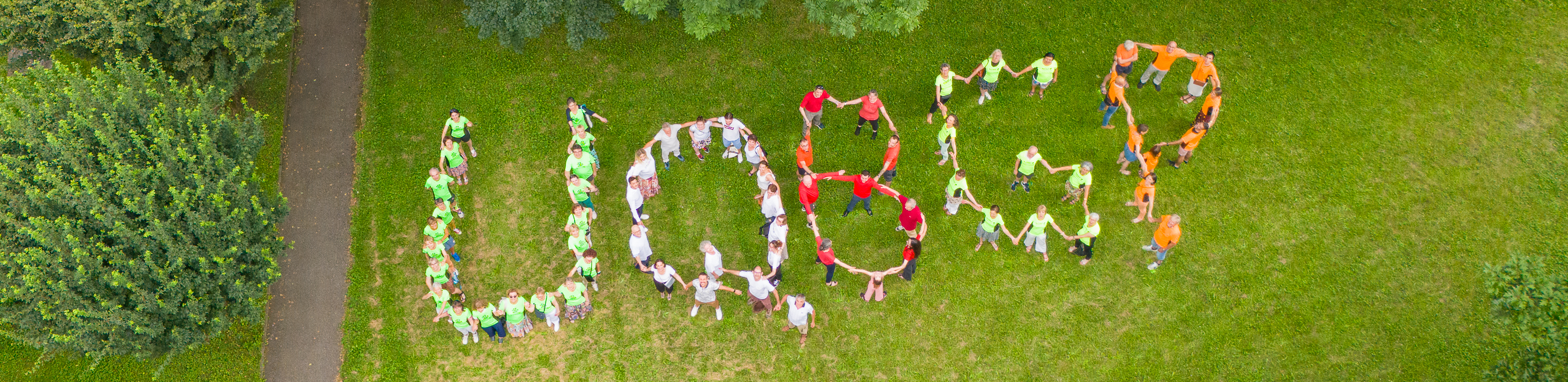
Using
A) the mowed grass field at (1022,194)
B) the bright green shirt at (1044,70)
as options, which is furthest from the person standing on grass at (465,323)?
the bright green shirt at (1044,70)

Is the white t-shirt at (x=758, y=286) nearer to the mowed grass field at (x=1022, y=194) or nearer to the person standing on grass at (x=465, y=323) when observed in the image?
the mowed grass field at (x=1022, y=194)

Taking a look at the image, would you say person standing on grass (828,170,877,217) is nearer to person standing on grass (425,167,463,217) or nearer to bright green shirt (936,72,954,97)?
bright green shirt (936,72,954,97)

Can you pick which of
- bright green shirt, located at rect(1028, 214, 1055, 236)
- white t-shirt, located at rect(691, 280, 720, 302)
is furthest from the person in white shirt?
bright green shirt, located at rect(1028, 214, 1055, 236)

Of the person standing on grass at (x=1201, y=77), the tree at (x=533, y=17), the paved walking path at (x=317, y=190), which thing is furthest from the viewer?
the person standing on grass at (x=1201, y=77)

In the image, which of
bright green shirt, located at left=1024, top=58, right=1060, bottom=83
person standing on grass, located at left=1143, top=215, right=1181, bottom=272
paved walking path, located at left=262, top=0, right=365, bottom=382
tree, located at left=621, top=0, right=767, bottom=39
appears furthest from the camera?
bright green shirt, located at left=1024, top=58, right=1060, bottom=83

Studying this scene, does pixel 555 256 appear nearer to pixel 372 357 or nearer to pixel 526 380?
pixel 526 380

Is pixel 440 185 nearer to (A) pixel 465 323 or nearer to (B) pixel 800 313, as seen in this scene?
(A) pixel 465 323
